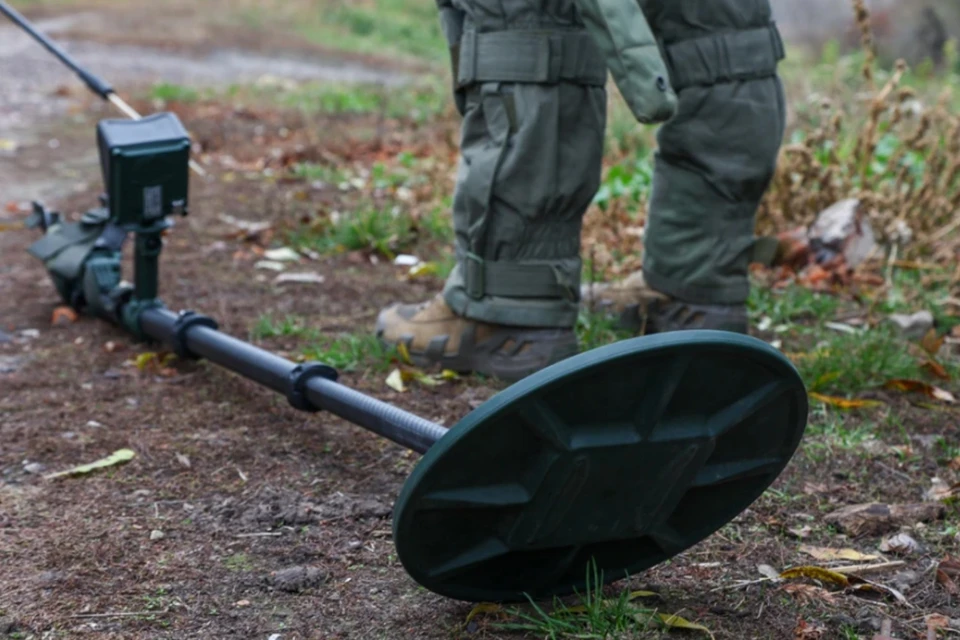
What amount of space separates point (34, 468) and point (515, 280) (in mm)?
1169

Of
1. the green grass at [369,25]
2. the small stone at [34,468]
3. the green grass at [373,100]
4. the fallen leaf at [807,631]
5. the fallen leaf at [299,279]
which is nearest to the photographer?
the fallen leaf at [807,631]

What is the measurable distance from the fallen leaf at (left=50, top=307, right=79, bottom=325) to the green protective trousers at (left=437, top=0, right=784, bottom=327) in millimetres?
1222

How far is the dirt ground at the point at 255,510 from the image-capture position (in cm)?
182

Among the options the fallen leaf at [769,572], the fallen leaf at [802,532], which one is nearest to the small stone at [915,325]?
the fallen leaf at [802,532]

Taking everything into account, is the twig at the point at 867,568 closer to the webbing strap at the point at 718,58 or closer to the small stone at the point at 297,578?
the small stone at the point at 297,578

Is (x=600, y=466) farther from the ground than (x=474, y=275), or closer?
farther from the ground

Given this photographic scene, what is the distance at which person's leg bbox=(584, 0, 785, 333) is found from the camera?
287cm

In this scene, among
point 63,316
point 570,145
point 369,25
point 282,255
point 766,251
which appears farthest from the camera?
point 369,25

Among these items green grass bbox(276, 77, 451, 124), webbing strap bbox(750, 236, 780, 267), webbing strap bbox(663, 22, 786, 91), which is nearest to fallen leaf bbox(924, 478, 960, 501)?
webbing strap bbox(663, 22, 786, 91)

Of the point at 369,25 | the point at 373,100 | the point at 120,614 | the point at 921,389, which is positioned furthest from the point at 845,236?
the point at 369,25

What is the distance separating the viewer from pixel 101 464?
242cm

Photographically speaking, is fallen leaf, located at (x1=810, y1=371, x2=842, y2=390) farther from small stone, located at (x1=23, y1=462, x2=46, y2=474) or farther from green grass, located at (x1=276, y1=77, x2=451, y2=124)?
green grass, located at (x1=276, y1=77, x2=451, y2=124)

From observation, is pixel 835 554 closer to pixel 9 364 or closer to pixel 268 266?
pixel 9 364

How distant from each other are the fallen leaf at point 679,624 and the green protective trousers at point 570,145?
1.21 metres
